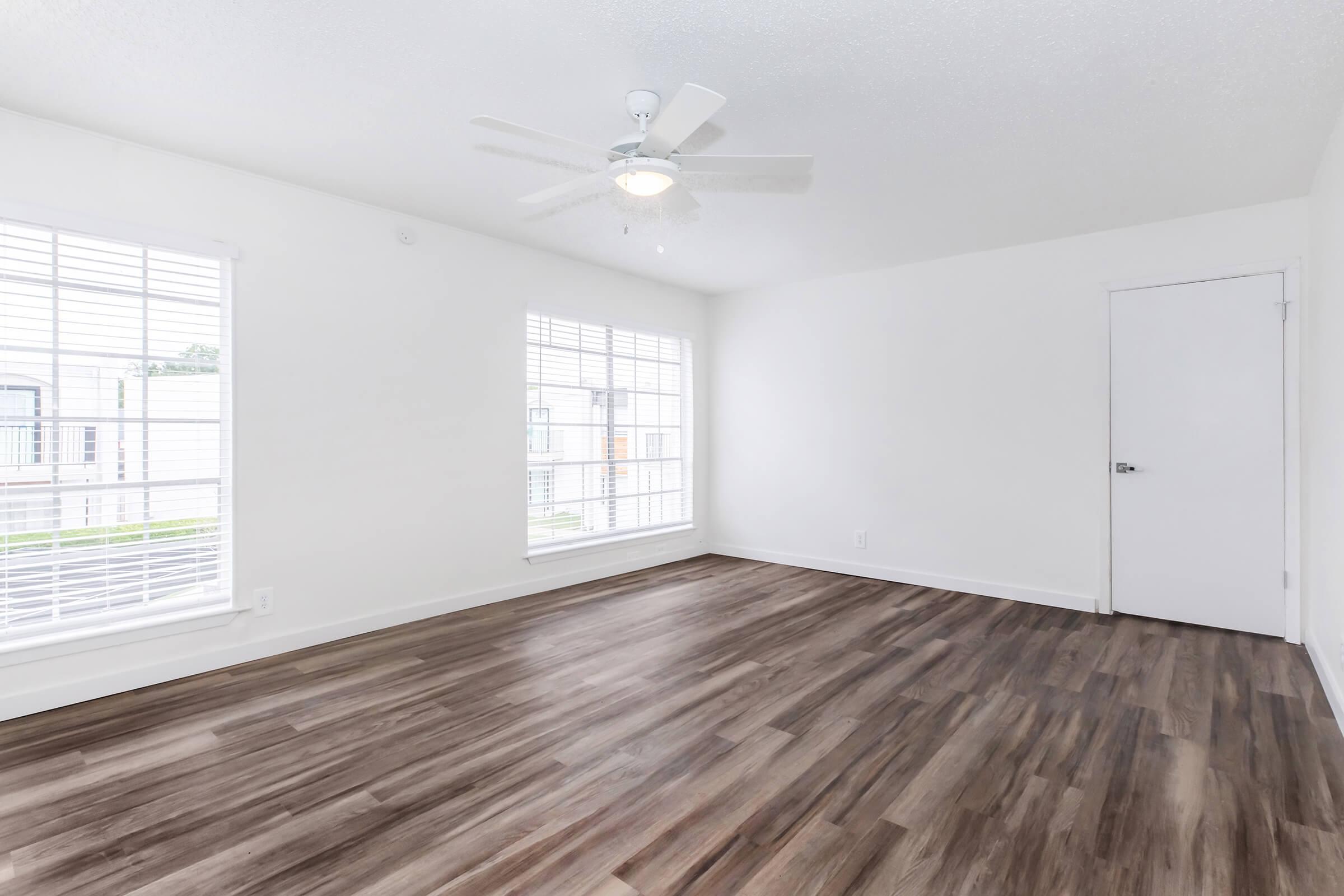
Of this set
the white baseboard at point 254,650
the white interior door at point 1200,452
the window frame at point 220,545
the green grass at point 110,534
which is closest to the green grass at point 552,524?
the white baseboard at point 254,650

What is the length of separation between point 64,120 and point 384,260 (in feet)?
4.80

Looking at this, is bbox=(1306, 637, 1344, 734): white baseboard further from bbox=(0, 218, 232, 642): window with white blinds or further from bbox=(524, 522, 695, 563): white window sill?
bbox=(0, 218, 232, 642): window with white blinds

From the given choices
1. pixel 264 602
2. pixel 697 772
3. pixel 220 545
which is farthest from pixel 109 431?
pixel 697 772

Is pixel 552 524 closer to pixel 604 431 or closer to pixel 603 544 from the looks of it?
pixel 603 544

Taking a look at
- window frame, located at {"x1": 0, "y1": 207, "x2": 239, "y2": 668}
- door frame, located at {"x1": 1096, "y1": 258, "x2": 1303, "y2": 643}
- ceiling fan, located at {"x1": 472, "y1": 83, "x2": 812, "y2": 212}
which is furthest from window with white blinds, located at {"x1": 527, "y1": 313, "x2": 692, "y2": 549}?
door frame, located at {"x1": 1096, "y1": 258, "x2": 1303, "y2": 643}

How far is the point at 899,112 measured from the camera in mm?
2680

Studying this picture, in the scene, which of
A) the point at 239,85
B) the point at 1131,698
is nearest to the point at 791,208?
the point at 239,85

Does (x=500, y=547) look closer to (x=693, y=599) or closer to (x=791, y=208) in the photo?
(x=693, y=599)

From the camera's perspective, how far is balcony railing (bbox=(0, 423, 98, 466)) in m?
Result: 2.73

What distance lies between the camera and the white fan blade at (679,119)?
6.70ft

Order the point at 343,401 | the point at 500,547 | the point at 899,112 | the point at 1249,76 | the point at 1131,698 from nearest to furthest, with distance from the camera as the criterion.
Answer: the point at 1249,76 → the point at 899,112 → the point at 1131,698 → the point at 343,401 → the point at 500,547

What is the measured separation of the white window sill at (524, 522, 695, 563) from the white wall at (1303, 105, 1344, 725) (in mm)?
4218

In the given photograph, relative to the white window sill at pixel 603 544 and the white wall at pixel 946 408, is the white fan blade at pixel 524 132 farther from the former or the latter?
the white wall at pixel 946 408

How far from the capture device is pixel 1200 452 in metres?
3.91
